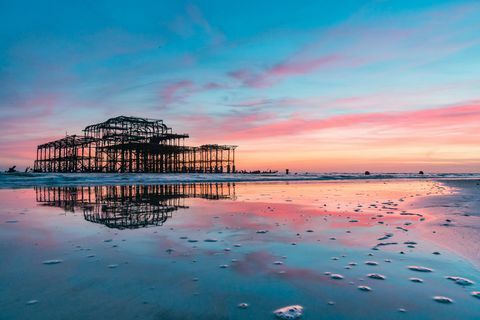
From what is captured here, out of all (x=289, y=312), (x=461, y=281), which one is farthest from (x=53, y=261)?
(x=461, y=281)

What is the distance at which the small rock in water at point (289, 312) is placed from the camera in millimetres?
2545

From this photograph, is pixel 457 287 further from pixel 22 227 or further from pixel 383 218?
pixel 22 227

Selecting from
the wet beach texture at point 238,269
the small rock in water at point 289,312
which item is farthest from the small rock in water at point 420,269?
the small rock in water at point 289,312

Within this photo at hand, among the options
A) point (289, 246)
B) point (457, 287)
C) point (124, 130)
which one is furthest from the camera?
point (124, 130)

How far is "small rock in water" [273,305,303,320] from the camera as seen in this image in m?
2.54

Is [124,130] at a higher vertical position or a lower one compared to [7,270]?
higher

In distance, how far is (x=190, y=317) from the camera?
250 centimetres

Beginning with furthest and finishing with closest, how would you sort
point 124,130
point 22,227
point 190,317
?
point 124,130, point 22,227, point 190,317

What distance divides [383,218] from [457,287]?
455 cm

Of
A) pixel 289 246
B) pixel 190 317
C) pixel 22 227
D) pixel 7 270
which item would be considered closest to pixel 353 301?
pixel 190 317

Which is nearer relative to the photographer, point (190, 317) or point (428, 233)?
point (190, 317)

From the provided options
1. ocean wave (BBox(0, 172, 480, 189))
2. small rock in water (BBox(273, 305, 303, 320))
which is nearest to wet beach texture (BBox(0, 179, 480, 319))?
small rock in water (BBox(273, 305, 303, 320))

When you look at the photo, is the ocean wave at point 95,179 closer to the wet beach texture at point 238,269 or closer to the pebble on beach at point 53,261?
the wet beach texture at point 238,269

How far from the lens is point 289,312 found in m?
2.61
